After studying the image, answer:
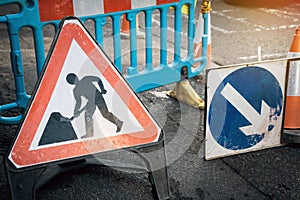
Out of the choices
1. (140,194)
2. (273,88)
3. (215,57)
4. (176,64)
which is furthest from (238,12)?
(140,194)

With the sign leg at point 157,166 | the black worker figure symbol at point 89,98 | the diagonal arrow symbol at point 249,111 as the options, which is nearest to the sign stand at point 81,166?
the sign leg at point 157,166

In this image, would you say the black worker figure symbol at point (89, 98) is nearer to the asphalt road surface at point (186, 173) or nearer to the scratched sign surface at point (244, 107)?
the asphalt road surface at point (186, 173)

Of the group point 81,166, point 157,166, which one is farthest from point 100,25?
point 157,166

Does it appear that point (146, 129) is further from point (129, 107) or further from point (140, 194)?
point (140, 194)

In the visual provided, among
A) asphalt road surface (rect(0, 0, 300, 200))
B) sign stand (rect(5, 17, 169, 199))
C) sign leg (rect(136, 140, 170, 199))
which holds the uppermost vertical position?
sign stand (rect(5, 17, 169, 199))

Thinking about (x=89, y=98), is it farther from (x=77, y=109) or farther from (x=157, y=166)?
(x=157, y=166)

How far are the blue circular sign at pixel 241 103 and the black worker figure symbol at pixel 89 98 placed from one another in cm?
96

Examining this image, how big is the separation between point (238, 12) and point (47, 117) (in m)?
7.18

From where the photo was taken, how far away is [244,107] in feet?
11.4

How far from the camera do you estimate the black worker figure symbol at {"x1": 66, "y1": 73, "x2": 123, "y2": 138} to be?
2.64m

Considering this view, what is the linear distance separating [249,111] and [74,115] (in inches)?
56.7

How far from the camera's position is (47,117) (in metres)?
2.61

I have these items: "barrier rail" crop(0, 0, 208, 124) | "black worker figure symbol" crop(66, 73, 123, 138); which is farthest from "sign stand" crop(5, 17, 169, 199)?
"barrier rail" crop(0, 0, 208, 124)

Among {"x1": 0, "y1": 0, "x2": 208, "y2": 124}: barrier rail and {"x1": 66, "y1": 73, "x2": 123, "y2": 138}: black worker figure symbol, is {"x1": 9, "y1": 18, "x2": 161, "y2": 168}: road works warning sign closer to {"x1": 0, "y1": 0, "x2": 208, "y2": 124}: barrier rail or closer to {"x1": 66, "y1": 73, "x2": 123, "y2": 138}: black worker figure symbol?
{"x1": 66, "y1": 73, "x2": 123, "y2": 138}: black worker figure symbol
